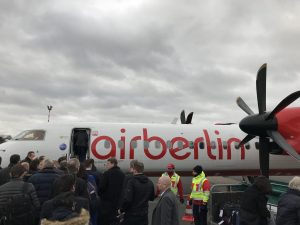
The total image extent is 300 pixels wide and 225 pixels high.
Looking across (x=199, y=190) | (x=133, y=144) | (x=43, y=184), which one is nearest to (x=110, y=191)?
(x=43, y=184)

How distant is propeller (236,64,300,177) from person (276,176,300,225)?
6.98m

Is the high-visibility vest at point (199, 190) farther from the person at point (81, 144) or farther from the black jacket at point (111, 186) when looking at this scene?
the person at point (81, 144)

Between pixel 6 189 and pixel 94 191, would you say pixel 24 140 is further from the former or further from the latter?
pixel 6 189

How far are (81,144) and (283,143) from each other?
8.80 m

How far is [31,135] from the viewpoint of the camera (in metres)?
15.0

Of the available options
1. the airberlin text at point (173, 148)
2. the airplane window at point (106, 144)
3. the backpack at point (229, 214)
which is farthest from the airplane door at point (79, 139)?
the backpack at point (229, 214)

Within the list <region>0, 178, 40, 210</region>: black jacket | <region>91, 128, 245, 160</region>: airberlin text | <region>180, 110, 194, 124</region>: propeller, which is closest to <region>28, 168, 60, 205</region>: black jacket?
<region>0, 178, 40, 210</region>: black jacket

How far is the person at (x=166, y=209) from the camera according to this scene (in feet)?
16.8

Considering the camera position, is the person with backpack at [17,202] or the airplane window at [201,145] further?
the airplane window at [201,145]

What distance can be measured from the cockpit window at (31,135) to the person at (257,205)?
11.2 m

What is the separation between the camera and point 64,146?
48.5 ft

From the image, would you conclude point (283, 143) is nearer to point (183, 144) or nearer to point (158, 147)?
point (183, 144)

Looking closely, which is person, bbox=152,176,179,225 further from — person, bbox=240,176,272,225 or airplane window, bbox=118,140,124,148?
airplane window, bbox=118,140,124,148

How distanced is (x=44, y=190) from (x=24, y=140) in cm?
918
